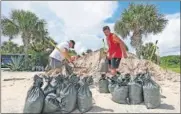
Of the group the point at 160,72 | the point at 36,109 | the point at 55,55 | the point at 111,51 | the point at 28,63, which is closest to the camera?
the point at 36,109

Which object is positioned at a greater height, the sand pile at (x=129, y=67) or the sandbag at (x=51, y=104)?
the sand pile at (x=129, y=67)

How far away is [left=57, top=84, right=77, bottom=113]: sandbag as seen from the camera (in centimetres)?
530

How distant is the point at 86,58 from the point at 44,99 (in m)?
5.83

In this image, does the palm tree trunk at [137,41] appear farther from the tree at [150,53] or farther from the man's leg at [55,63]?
the man's leg at [55,63]

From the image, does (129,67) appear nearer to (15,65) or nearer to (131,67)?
(131,67)

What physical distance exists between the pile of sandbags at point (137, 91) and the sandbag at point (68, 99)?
1.06m

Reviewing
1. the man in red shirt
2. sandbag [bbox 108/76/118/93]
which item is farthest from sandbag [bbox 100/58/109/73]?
sandbag [bbox 108/76/118/93]

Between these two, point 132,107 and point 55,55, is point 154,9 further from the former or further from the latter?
point 132,107

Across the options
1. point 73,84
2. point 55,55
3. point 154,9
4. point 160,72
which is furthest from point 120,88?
point 154,9

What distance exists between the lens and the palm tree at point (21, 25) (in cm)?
2247

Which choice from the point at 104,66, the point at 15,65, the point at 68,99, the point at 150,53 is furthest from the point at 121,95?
the point at 15,65

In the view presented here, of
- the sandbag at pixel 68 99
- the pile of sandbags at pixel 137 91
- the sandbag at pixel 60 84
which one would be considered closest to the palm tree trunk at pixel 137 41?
the pile of sandbags at pixel 137 91

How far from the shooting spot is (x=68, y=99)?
5.36m

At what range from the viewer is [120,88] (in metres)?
6.20
